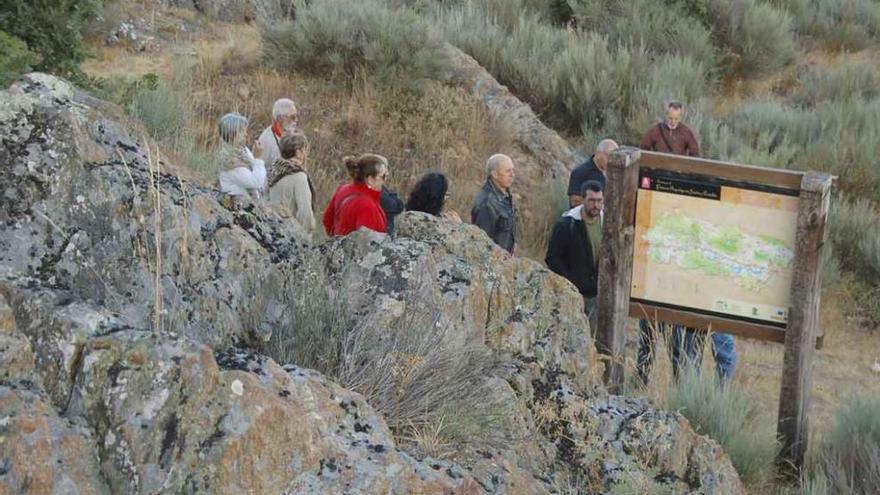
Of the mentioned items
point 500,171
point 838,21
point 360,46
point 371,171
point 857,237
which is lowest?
point 857,237

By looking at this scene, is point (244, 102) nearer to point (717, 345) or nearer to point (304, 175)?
point (304, 175)

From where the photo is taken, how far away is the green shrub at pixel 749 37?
53.5 ft

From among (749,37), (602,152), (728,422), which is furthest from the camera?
(749,37)

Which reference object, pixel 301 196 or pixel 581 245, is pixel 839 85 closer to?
pixel 581 245

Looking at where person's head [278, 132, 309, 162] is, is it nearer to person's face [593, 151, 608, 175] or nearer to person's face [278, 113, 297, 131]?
person's face [278, 113, 297, 131]

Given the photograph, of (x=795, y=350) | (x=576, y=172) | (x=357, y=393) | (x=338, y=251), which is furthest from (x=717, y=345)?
(x=357, y=393)

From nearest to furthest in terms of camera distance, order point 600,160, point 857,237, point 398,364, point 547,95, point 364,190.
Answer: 1. point 398,364
2. point 364,190
3. point 600,160
4. point 857,237
5. point 547,95

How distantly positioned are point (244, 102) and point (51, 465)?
8.58 meters

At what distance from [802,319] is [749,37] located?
11.1 metres

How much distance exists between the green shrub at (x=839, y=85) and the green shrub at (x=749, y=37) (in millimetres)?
1063

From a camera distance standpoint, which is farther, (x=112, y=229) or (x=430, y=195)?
(x=430, y=195)

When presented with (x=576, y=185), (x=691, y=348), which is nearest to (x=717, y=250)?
(x=691, y=348)

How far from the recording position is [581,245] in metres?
7.31

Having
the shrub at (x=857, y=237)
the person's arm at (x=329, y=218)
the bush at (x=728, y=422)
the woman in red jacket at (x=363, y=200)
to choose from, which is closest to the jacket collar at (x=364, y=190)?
the woman in red jacket at (x=363, y=200)
